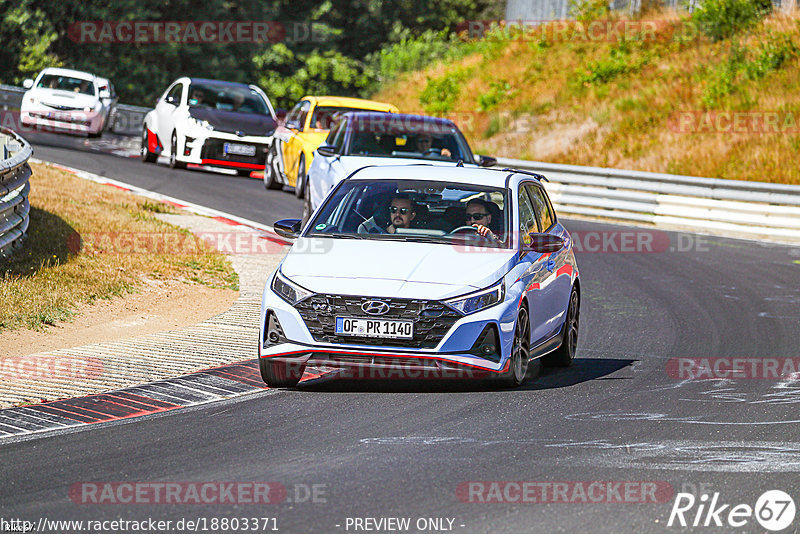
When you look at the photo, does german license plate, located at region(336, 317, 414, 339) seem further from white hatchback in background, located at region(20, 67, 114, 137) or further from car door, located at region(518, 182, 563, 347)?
white hatchback in background, located at region(20, 67, 114, 137)

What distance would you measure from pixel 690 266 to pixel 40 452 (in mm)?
12334

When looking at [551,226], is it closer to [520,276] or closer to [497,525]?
[520,276]

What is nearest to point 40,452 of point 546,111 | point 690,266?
point 690,266

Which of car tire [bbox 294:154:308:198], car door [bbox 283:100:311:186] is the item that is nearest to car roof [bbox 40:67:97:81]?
car door [bbox 283:100:311:186]

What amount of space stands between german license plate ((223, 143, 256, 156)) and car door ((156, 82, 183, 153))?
1.10 metres

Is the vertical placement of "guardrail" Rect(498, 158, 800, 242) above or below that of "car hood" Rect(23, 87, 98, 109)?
below

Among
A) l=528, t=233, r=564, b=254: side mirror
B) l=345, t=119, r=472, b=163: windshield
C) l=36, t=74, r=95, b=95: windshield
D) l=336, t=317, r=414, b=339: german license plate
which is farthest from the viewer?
l=36, t=74, r=95, b=95: windshield

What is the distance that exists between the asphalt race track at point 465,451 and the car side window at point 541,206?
1.19m

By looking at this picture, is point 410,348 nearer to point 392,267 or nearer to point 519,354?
point 392,267

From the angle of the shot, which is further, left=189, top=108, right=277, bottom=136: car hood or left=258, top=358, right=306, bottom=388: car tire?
left=189, top=108, right=277, bottom=136: car hood

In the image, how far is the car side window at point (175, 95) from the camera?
24442 millimetres

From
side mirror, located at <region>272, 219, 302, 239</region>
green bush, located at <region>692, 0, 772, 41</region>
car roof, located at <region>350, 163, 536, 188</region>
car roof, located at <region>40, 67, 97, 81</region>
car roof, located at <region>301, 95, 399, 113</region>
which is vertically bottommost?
side mirror, located at <region>272, 219, 302, 239</region>

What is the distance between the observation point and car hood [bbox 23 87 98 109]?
29859 mm

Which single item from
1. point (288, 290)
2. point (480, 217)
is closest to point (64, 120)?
point (480, 217)
